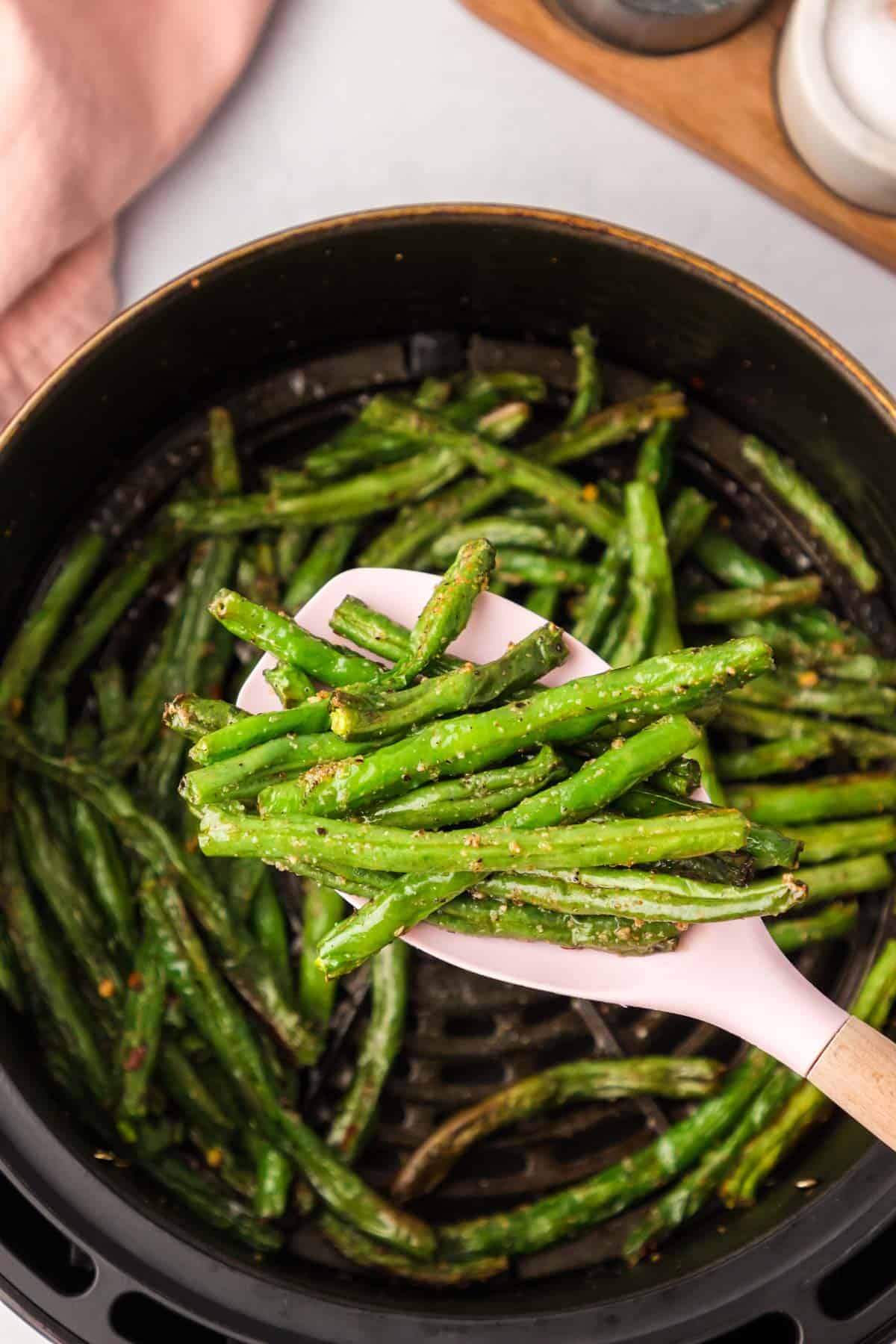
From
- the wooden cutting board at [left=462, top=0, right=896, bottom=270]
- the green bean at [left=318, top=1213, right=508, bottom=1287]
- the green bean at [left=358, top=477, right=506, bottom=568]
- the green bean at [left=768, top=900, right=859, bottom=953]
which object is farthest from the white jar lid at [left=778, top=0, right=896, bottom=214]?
the green bean at [left=318, top=1213, right=508, bottom=1287]

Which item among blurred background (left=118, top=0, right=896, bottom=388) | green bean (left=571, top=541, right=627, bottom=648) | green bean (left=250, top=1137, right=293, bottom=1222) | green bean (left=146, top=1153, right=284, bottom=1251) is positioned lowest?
green bean (left=146, top=1153, right=284, bottom=1251)

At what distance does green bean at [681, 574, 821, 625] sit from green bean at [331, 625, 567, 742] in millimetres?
Result: 976

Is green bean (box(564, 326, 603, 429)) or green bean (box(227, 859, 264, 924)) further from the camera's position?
green bean (box(564, 326, 603, 429))

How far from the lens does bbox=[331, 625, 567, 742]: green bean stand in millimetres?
2410

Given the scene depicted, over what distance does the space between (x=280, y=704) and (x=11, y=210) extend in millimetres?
1729

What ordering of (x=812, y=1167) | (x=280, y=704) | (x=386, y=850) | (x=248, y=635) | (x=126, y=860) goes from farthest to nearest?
(x=126, y=860)
(x=812, y=1167)
(x=280, y=704)
(x=248, y=635)
(x=386, y=850)

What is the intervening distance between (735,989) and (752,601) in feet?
4.09

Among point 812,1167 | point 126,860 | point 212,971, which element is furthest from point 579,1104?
point 126,860

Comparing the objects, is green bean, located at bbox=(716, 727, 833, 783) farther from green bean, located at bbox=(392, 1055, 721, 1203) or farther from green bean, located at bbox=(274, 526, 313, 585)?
green bean, located at bbox=(274, 526, 313, 585)

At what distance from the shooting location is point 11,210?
338cm

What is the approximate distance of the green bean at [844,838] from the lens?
3.29 metres

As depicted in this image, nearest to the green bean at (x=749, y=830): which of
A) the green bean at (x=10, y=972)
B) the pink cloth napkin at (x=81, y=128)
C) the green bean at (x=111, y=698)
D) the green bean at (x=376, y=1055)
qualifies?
the green bean at (x=376, y=1055)

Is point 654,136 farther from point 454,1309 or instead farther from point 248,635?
point 454,1309

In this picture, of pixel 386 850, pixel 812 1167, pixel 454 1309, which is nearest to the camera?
pixel 386 850
